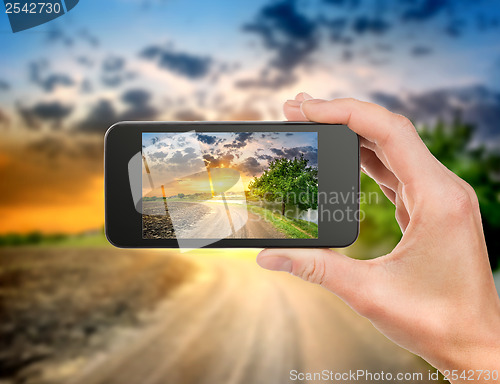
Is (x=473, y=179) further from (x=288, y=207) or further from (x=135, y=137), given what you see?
(x=135, y=137)

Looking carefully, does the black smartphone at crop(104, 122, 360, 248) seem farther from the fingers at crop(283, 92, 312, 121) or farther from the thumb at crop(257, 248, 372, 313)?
the fingers at crop(283, 92, 312, 121)

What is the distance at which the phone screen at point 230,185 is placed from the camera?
1439 millimetres

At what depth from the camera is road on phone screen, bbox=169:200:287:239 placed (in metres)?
1.43

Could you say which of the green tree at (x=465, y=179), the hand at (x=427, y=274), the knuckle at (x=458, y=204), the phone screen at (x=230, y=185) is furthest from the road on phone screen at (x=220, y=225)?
the green tree at (x=465, y=179)

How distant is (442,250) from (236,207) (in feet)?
2.40

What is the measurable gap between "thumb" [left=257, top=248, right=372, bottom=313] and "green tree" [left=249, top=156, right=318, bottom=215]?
0.60ft

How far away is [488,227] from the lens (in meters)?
4.62

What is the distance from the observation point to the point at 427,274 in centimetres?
126

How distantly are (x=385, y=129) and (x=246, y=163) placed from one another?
0.52 metres

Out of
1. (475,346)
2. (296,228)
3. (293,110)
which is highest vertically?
(293,110)

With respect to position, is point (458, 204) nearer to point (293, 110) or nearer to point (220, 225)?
point (293, 110)

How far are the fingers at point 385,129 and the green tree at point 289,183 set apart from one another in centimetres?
19

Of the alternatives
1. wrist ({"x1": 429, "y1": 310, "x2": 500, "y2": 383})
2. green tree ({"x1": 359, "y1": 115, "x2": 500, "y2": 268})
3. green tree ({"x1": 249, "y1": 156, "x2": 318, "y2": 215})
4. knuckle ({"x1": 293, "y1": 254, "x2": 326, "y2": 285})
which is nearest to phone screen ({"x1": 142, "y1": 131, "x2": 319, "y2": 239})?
green tree ({"x1": 249, "y1": 156, "x2": 318, "y2": 215})

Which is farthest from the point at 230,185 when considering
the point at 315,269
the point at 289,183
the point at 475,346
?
the point at 475,346
